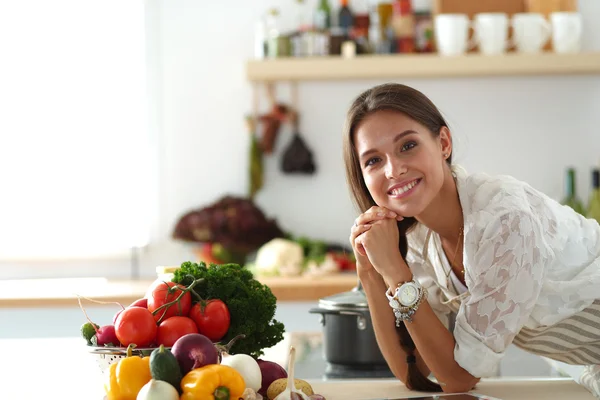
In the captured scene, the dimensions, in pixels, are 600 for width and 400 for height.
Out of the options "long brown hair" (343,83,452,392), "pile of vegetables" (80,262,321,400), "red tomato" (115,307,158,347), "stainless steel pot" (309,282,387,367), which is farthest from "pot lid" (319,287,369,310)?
"red tomato" (115,307,158,347)

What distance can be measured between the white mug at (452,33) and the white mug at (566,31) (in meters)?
0.38

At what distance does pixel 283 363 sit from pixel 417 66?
2121mm

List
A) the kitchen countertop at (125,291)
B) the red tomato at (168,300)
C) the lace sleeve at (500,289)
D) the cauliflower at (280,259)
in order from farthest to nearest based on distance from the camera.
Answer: the cauliflower at (280,259)
the kitchen countertop at (125,291)
the lace sleeve at (500,289)
the red tomato at (168,300)

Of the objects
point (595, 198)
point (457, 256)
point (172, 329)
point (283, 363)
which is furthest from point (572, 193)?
point (172, 329)

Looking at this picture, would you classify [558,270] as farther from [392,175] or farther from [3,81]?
[3,81]

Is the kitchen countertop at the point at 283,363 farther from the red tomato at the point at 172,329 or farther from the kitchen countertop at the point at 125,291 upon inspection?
the kitchen countertop at the point at 125,291

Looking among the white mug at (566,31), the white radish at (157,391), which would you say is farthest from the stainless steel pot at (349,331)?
the white mug at (566,31)

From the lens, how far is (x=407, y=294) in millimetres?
1580

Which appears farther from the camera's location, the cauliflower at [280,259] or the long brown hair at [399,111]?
the cauliflower at [280,259]

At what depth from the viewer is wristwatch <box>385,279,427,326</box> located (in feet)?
5.16

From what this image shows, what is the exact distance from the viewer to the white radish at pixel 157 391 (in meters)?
1.16

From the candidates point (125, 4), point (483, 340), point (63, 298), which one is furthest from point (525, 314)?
point (125, 4)

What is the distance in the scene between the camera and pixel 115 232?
159 inches

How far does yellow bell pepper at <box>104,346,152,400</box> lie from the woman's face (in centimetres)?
60
